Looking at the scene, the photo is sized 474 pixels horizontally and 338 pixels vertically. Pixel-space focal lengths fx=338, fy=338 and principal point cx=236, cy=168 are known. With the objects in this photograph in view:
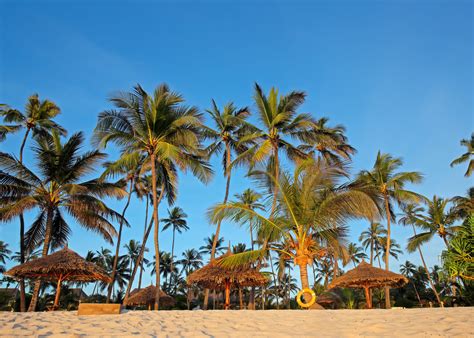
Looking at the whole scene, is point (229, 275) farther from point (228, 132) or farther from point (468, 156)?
point (468, 156)

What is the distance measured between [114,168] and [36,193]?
3.68 m

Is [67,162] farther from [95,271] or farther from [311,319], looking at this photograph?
[311,319]

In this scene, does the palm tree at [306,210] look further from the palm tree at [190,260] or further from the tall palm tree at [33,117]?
the palm tree at [190,260]

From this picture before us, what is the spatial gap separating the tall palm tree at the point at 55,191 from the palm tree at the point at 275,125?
6.65 meters

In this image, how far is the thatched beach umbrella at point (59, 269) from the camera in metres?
10.8

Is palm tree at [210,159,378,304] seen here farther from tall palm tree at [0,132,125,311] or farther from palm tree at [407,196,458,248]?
palm tree at [407,196,458,248]

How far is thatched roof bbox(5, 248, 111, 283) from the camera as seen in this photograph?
35.5 ft

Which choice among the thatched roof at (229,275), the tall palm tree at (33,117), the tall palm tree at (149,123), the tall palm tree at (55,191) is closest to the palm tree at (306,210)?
the thatched roof at (229,275)

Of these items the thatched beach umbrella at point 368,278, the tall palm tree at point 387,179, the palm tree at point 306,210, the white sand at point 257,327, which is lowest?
the white sand at point 257,327

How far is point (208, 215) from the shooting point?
35.3 ft

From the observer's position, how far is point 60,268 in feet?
35.4

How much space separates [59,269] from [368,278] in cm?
1224

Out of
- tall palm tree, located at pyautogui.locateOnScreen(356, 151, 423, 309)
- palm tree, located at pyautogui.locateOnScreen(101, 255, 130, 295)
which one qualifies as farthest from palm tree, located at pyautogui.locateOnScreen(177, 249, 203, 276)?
tall palm tree, located at pyautogui.locateOnScreen(356, 151, 423, 309)

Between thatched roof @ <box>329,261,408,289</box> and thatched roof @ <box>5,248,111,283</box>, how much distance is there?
33.5ft
